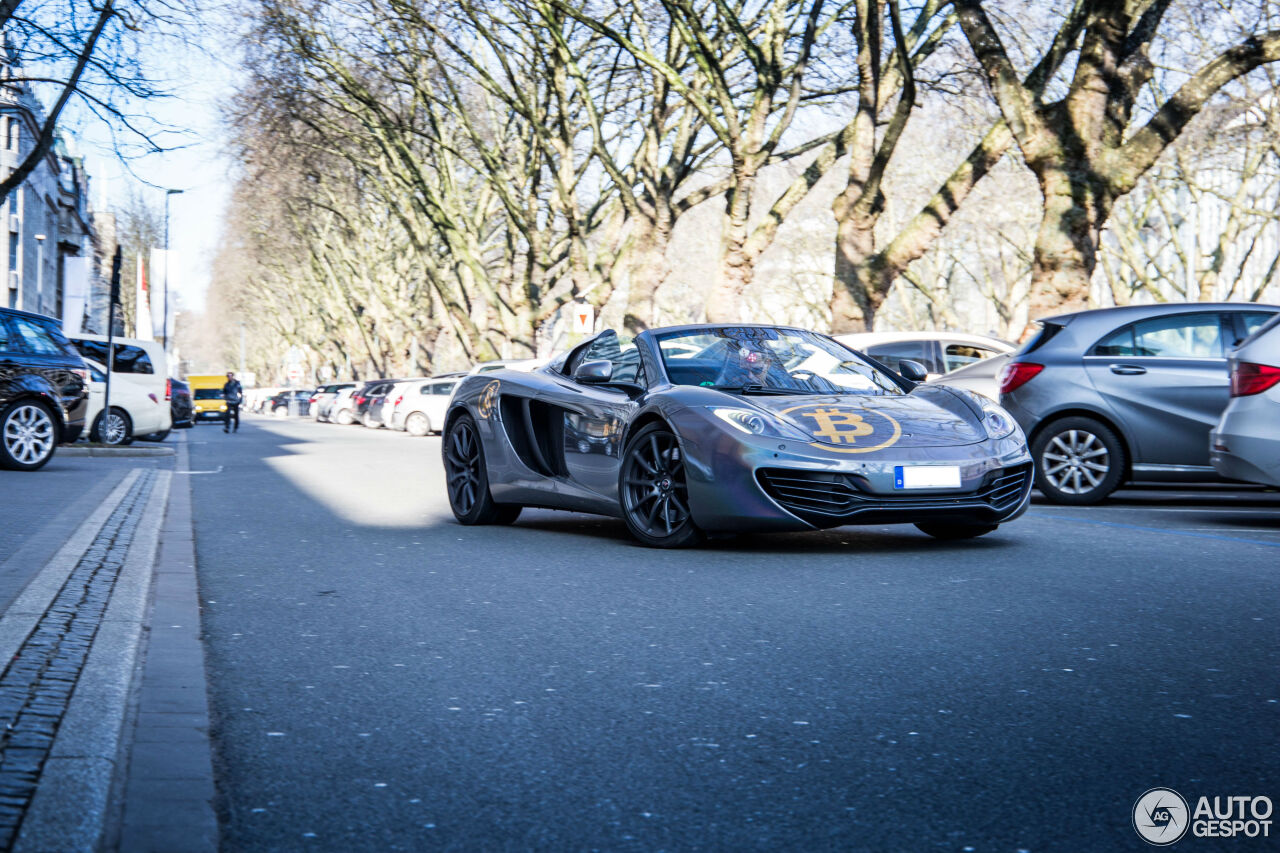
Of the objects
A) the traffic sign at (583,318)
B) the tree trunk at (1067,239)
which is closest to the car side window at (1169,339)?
the tree trunk at (1067,239)

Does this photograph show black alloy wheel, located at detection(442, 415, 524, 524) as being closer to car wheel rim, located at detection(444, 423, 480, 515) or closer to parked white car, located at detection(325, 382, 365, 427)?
car wheel rim, located at detection(444, 423, 480, 515)

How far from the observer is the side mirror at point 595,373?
8.32 metres

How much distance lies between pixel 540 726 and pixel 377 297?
5527 centimetres

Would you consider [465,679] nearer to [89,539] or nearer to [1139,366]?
[89,539]

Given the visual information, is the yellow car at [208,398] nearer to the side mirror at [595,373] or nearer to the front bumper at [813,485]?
the side mirror at [595,373]

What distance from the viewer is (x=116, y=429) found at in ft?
83.5

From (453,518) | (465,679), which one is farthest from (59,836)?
(453,518)

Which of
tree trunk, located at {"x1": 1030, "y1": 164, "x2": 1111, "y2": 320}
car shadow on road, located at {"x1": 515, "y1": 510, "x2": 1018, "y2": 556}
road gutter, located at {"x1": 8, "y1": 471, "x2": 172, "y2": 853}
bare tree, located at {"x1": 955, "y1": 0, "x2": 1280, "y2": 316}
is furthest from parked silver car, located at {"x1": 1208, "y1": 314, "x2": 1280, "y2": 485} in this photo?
bare tree, located at {"x1": 955, "y1": 0, "x2": 1280, "y2": 316}

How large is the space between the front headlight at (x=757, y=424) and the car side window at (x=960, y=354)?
9.38 m

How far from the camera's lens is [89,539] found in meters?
8.86

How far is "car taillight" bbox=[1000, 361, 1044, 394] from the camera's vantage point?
1169 centimetres

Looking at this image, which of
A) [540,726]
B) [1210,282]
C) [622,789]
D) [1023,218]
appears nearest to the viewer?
[622,789]

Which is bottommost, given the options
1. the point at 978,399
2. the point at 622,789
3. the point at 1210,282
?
the point at 622,789

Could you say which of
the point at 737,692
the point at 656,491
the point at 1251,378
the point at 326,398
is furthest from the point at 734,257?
the point at 326,398
